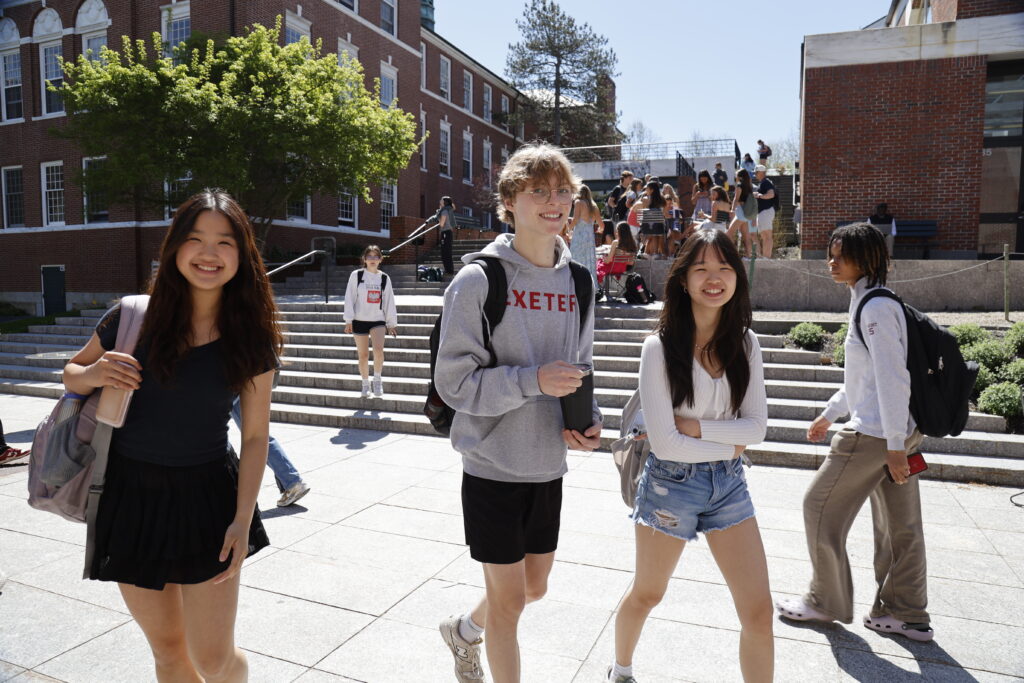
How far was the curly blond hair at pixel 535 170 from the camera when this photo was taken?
7.59 ft

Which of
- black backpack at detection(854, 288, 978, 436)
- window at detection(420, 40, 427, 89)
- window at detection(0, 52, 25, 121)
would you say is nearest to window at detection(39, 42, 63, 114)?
window at detection(0, 52, 25, 121)

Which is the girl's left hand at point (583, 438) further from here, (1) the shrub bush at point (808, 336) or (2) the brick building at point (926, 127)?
(2) the brick building at point (926, 127)

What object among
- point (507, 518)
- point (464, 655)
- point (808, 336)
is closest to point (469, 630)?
point (464, 655)

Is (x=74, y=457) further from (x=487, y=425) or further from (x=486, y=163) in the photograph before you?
(x=486, y=163)

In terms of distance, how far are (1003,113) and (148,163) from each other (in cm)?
1987

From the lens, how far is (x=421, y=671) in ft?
9.83

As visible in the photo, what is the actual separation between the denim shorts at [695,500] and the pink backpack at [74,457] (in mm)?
1837

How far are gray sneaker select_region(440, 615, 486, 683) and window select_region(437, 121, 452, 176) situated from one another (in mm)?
33789

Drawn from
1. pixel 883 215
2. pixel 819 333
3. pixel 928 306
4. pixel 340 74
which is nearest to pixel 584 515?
pixel 819 333

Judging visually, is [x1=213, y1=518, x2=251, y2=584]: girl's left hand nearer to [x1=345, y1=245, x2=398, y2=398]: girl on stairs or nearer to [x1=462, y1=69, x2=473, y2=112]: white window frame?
[x1=345, y1=245, x2=398, y2=398]: girl on stairs

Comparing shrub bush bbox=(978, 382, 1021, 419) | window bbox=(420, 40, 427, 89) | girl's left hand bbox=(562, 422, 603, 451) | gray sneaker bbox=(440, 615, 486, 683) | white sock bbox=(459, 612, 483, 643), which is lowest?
gray sneaker bbox=(440, 615, 486, 683)

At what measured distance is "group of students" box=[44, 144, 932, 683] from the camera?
2.08 m

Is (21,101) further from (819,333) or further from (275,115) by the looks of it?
(819,333)

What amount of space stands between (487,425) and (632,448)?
0.65m
